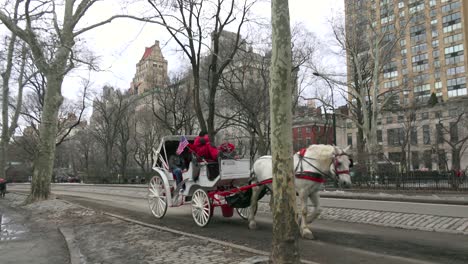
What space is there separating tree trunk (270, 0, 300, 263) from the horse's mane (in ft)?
11.8

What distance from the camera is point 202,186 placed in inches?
428

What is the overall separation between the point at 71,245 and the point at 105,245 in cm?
83

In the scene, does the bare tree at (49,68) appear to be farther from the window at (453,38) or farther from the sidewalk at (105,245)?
the window at (453,38)

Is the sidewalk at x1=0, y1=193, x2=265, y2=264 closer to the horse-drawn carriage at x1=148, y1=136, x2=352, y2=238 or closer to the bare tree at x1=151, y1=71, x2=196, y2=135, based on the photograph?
the horse-drawn carriage at x1=148, y1=136, x2=352, y2=238

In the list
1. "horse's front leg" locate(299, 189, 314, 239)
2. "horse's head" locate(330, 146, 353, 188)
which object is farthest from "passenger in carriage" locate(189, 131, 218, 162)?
"horse's head" locate(330, 146, 353, 188)

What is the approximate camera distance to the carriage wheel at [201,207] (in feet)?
33.2

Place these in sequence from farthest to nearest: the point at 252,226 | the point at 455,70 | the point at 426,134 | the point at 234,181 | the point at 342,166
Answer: the point at 455,70, the point at 426,134, the point at 234,181, the point at 252,226, the point at 342,166

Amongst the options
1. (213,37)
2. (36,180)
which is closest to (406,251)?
(36,180)

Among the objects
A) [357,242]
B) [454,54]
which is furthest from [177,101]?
[454,54]

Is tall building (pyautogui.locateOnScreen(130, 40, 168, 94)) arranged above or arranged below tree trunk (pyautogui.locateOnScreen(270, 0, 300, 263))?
above

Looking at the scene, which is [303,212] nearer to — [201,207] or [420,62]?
[201,207]

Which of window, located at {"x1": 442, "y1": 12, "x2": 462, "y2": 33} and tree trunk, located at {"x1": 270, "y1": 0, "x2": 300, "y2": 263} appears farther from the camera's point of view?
window, located at {"x1": 442, "y1": 12, "x2": 462, "y2": 33}

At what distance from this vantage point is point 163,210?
38.9 ft

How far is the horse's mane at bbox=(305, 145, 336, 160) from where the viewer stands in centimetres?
873
